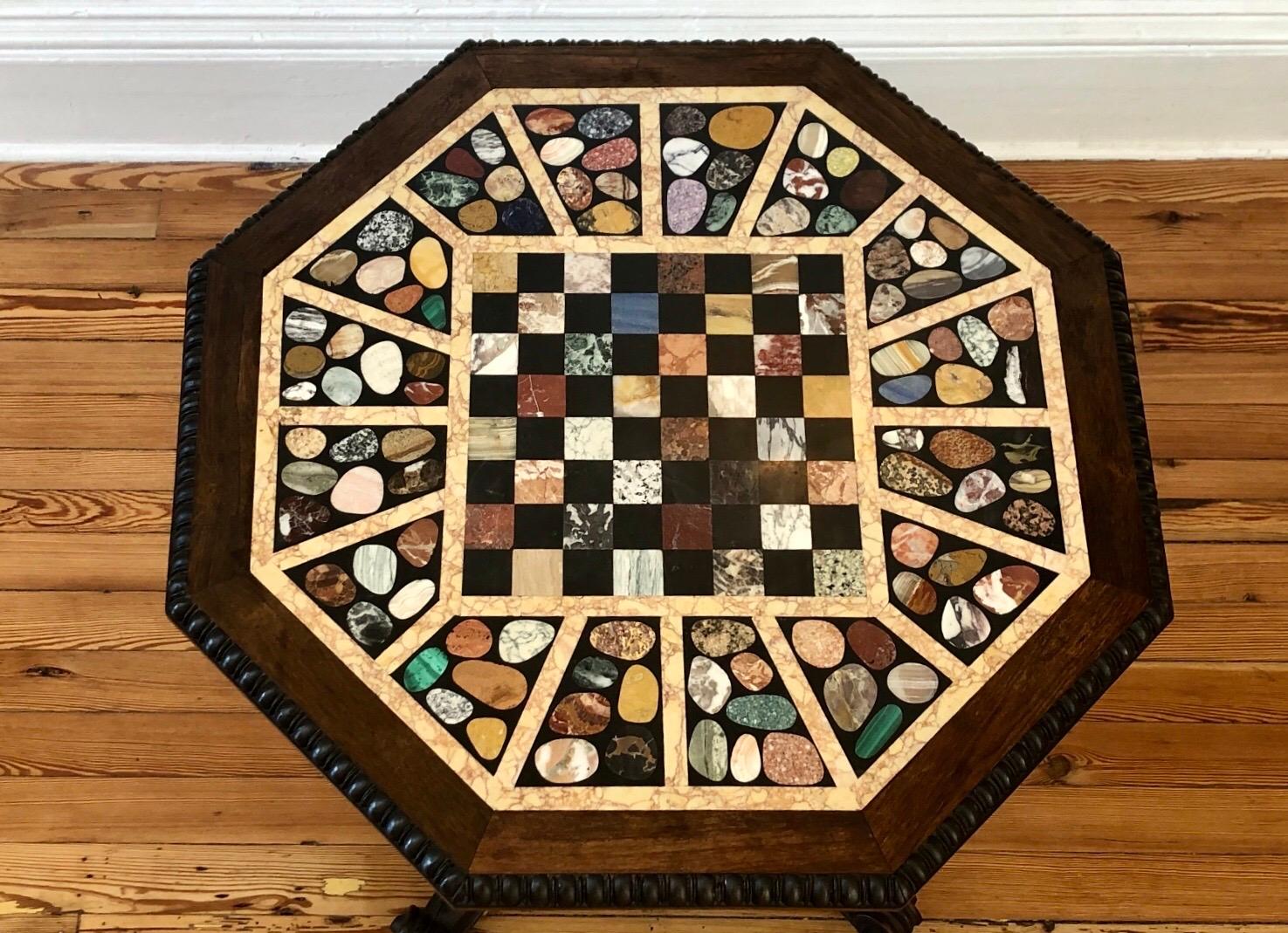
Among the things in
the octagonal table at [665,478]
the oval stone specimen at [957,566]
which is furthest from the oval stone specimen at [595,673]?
the oval stone specimen at [957,566]

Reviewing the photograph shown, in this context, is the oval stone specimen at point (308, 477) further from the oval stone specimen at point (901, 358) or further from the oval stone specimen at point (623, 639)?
the oval stone specimen at point (901, 358)

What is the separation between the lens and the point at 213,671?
1.62 metres

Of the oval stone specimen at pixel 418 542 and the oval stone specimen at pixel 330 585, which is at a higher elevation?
the oval stone specimen at pixel 418 542

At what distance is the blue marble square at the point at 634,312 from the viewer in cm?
109

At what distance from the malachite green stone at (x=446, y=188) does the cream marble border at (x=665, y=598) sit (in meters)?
0.02

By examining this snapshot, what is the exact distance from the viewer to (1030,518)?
1015 mm

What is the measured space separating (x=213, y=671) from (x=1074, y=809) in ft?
4.55

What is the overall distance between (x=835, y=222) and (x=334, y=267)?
0.55m

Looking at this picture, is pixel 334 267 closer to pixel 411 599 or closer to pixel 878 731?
pixel 411 599

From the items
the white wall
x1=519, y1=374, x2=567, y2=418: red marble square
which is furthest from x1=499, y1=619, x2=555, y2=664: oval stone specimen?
the white wall

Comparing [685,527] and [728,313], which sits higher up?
[728,313]

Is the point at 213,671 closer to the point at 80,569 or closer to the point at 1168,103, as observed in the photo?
the point at 80,569

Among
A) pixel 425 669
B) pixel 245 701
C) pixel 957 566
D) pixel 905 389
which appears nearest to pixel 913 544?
pixel 957 566

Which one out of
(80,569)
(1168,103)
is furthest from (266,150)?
(1168,103)
